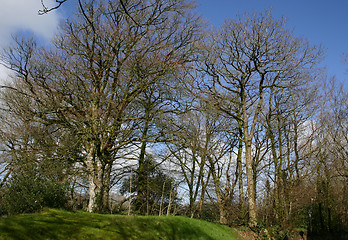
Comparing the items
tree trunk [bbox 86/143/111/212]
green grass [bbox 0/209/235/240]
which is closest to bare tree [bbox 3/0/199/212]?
tree trunk [bbox 86/143/111/212]

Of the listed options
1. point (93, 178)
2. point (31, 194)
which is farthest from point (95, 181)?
point (31, 194)

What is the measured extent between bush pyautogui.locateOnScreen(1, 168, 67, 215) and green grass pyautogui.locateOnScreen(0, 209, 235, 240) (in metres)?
0.90

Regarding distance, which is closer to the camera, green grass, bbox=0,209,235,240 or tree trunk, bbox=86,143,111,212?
green grass, bbox=0,209,235,240

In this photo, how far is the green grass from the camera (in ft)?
19.6

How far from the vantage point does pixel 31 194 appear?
8.59m

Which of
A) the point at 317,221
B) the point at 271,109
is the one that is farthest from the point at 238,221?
the point at 271,109

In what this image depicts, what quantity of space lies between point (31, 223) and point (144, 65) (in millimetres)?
9217

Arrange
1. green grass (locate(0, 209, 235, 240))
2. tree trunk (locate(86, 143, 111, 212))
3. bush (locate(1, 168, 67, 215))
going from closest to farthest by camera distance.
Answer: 1. green grass (locate(0, 209, 235, 240))
2. bush (locate(1, 168, 67, 215))
3. tree trunk (locate(86, 143, 111, 212))

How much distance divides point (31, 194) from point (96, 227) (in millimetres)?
2846

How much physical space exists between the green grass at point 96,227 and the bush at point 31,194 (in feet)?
2.94

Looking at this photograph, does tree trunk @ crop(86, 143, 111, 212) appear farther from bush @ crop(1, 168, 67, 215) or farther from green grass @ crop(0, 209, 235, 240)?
green grass @ crop(0, 209, 235, 240)

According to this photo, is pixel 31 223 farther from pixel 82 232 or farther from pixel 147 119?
pixel 147 119

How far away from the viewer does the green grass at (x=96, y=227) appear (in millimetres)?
5973

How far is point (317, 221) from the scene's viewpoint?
16.1 m
